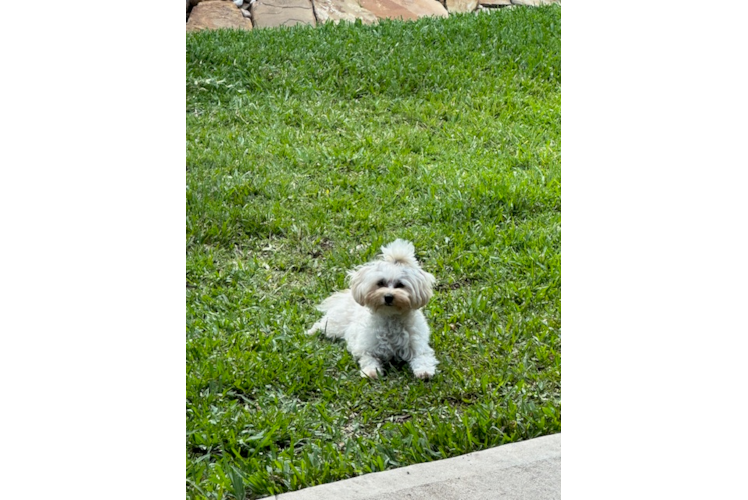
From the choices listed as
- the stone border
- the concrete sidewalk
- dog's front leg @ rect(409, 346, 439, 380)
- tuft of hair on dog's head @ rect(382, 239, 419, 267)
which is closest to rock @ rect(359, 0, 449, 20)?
the stone border

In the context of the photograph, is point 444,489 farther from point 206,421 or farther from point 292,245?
point 292,245

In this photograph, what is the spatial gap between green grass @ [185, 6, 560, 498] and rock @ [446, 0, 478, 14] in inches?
42.8

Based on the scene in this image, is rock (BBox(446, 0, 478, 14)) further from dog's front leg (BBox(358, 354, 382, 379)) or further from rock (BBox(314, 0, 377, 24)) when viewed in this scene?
dog's front leg (BBox(358, 354, 382, 379))

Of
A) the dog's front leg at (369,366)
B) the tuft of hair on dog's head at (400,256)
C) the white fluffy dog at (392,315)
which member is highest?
the tuft of hair on dog's head at (400,256)

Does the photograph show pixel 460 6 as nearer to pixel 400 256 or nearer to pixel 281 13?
pixel 281 13

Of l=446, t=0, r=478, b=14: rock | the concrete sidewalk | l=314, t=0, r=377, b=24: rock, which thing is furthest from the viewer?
l=446, t=0, r=478, b=14: rock

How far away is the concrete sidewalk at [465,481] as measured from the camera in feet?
8.64

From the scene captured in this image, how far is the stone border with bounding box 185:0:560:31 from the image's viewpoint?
1010 centimetres

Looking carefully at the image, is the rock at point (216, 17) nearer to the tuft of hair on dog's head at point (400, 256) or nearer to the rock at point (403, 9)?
the rock at point (403, 9)

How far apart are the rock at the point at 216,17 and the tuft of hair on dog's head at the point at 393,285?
6.66m

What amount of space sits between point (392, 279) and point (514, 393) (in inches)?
32.1

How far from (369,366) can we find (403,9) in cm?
770

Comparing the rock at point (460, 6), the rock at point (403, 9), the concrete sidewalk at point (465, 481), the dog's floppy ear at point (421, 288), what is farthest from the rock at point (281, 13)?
the concrete sidewalk at point (465, 481)

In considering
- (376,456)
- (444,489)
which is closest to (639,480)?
(444,489)
